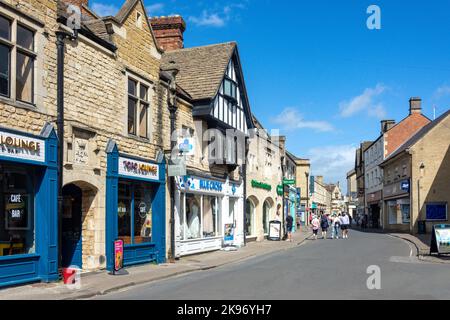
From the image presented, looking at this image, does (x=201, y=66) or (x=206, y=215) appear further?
(x=201, y=66)

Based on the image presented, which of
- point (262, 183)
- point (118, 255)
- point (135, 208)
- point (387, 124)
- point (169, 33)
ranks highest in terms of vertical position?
point (169, 33)

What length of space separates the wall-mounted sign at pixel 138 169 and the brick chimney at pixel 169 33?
10.6 meters

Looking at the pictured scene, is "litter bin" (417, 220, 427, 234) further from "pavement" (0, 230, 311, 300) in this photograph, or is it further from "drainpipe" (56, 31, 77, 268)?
"drainpipe" (56, 31, 77, 268)

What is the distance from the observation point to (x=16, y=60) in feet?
39.4

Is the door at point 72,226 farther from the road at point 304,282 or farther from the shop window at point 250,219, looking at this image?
the shop window at point 250,219

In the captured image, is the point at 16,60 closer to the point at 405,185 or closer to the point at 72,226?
the point at 72,226

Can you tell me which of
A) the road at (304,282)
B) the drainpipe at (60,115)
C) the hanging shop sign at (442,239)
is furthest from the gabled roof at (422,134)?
the drainpipe at (60,115)

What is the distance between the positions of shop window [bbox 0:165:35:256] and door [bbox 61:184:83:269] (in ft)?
8.66

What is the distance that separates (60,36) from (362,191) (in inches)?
2304

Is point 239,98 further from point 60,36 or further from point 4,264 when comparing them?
point 4,264

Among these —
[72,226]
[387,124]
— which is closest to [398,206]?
[387,124]

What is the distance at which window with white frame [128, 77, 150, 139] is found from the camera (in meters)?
16.9

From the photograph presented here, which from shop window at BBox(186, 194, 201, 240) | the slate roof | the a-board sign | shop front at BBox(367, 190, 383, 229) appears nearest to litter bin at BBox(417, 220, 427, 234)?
shop front at BBox(367, 190, 383, 229)

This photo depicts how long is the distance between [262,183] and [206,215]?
958 cm
